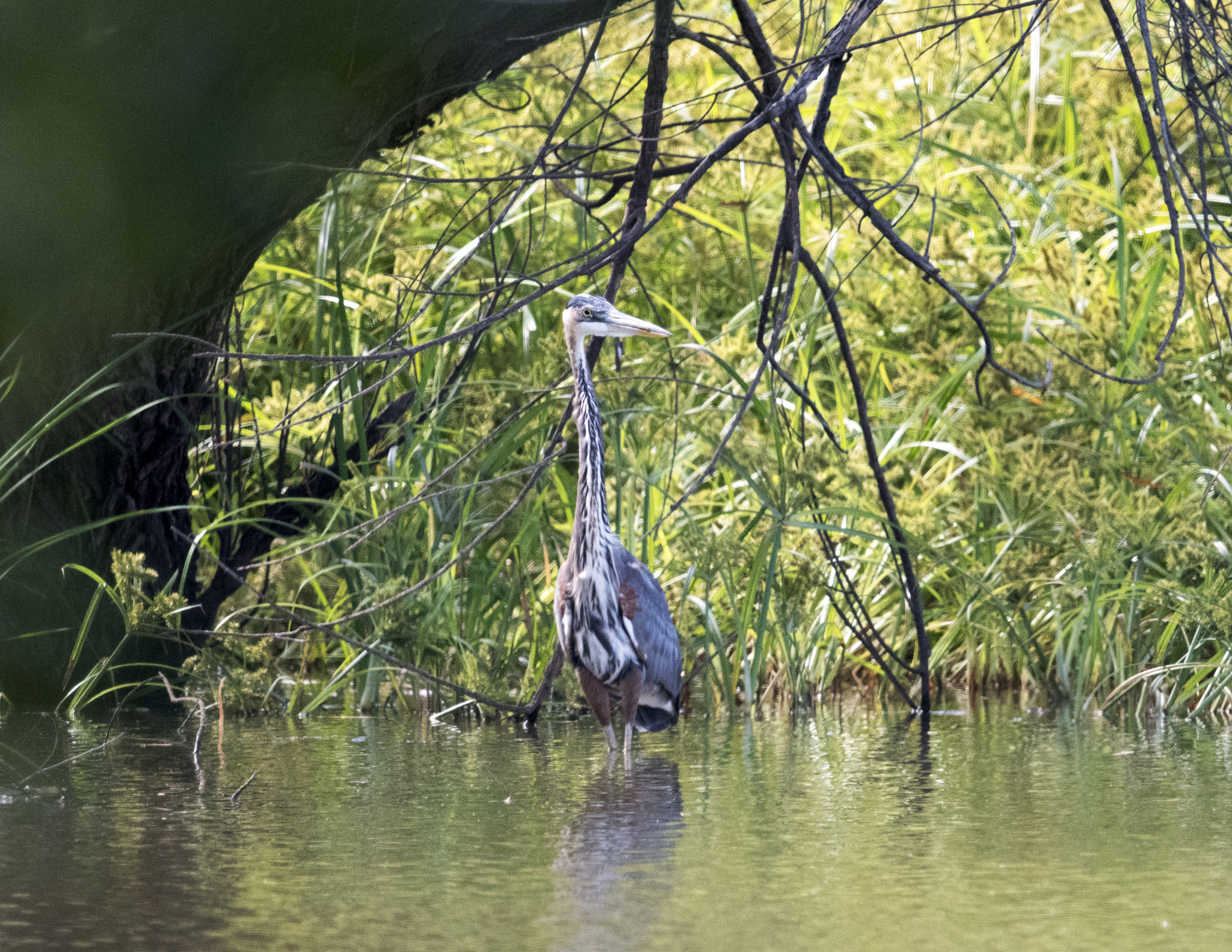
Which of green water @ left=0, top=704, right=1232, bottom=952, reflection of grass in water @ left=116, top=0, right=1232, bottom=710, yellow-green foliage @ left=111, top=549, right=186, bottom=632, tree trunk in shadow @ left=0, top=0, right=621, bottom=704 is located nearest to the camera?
green water @ left=0, top=704, right=1232, bottom=952

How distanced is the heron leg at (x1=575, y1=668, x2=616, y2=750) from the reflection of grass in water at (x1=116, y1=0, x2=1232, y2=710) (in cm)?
62

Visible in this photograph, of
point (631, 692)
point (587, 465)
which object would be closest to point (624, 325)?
point (587, 465)

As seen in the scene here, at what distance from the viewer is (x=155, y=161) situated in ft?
14.8

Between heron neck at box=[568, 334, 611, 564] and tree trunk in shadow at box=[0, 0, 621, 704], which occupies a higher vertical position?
tree trunk in shadow at box=[0, 0, 621, 704]

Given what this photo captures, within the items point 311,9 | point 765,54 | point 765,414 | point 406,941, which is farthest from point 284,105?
point 406,941

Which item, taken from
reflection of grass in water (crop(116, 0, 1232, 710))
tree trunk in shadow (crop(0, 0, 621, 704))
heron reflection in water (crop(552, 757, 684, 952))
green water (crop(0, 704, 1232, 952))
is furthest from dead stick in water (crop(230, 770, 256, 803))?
tree trunk in shadow (crop(0, 0, 621, 704))

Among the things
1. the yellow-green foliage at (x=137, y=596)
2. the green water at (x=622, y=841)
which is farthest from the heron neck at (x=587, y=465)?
the yellow-green foliage at (x=137, y=596)

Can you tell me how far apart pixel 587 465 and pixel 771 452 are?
1949mm

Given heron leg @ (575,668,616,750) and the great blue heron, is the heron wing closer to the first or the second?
the great blue heron

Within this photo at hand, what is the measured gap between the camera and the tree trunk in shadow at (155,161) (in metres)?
4.33

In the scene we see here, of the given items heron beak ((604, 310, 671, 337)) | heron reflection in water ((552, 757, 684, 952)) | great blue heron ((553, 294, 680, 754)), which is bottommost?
heron reflection in water ((552, 757, 684, 952))

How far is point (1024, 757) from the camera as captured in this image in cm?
433

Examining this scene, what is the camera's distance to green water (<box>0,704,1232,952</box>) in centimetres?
252

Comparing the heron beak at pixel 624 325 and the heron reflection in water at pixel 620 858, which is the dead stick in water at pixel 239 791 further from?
the heron beak at pixel 624 325
